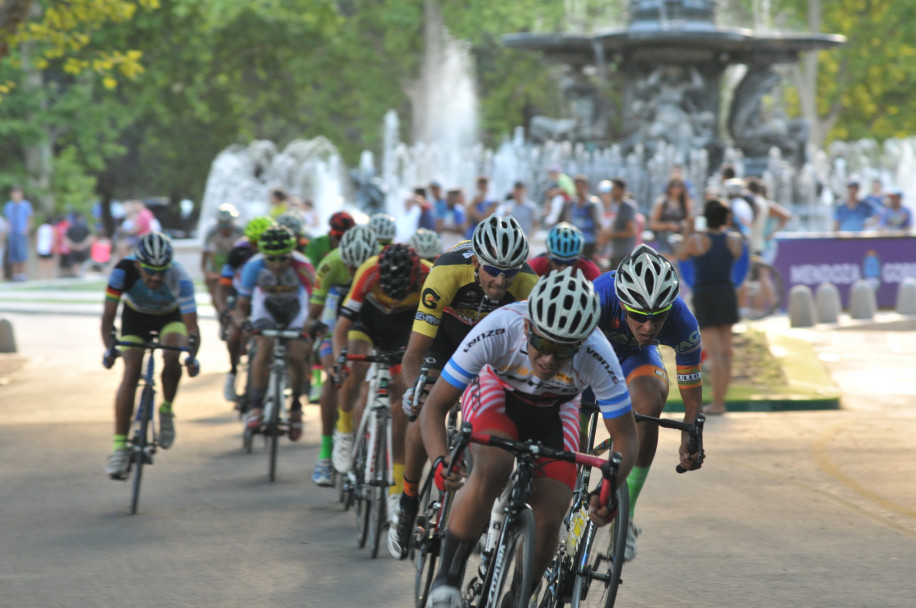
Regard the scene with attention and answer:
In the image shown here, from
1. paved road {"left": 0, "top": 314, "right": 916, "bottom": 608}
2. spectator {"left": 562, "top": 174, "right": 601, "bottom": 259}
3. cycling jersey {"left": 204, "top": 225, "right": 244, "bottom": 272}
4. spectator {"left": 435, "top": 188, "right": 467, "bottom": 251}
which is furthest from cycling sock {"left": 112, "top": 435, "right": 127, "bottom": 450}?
spectator {"left": 435, "top": 188, "right": 467, "bottom": 251}

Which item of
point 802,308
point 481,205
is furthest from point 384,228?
point 481,205

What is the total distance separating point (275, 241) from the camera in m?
10.5

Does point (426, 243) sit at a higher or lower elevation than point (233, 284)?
higher

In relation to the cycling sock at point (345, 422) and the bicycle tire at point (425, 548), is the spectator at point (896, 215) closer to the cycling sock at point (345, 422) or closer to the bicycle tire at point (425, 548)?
the cycling sock at point (345, 422)

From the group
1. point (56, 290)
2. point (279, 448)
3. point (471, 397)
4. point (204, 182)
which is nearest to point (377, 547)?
point (471, 397)

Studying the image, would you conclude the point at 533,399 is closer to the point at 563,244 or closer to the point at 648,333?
the point at 648,333

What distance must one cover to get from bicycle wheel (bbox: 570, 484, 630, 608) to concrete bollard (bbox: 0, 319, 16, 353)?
45.4ft

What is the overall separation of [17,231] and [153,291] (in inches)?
996

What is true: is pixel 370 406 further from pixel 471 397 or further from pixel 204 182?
pixel 204 182

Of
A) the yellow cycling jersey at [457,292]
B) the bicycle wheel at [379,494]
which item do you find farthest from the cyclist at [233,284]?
the yellow cycling jersey at [457,292]

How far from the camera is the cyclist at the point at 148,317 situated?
9.24 metres

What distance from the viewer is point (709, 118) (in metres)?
35.2

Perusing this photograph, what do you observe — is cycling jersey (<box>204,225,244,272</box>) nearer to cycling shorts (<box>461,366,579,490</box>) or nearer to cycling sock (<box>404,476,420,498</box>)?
cycling sock (<box>404,476,420,498</box>)

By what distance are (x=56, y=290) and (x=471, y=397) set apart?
89.6ft
